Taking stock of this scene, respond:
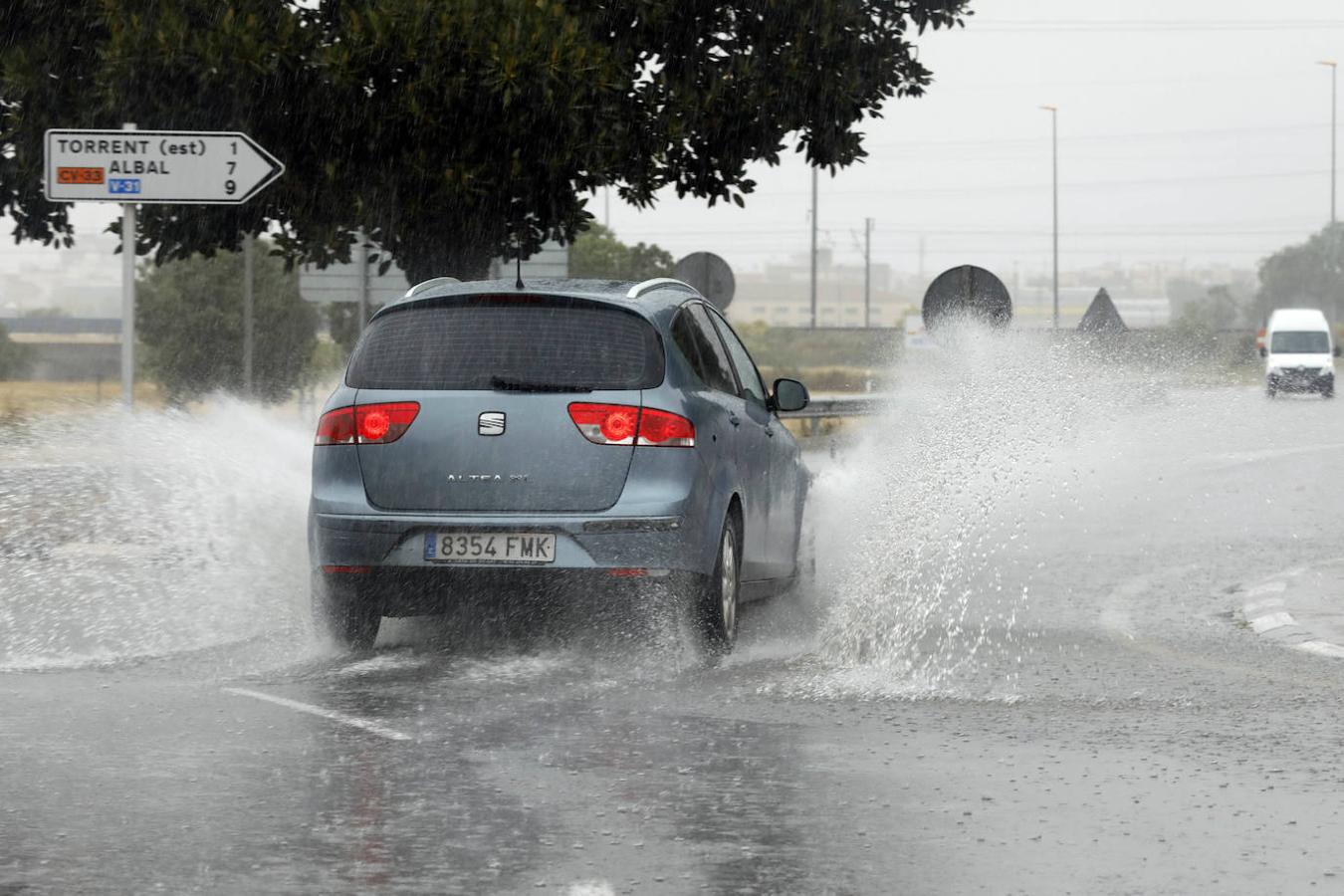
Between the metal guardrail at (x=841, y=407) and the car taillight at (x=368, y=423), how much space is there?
784 inches

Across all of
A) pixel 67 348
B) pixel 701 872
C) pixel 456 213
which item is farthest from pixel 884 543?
pixel 67 348

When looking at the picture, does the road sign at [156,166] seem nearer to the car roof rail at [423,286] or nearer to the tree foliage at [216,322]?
the car roof rail at [423,286]

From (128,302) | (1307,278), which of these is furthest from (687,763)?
(1307,278)

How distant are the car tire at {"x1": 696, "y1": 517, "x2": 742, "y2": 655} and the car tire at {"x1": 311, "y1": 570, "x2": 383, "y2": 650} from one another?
4.62ft

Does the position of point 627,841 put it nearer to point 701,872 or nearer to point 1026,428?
point 701,872

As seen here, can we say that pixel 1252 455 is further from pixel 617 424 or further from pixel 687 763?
pixel 687 763

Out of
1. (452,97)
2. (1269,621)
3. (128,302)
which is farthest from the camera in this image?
(452,97)

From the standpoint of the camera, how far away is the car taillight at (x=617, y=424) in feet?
30.6

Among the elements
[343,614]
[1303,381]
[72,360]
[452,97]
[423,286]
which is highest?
[452,97]

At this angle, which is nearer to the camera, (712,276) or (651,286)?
(651,286)

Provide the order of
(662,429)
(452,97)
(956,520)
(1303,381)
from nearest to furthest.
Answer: (662,429) → (452,97) → (956,520) → (1303,381)

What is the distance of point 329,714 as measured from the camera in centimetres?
815

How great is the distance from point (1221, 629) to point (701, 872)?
6426 mm

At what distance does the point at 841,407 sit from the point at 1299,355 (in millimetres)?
27934
